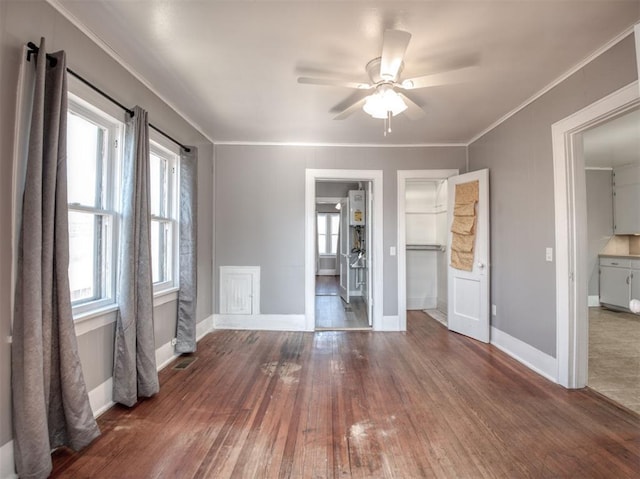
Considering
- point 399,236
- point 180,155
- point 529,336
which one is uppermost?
point 180,155

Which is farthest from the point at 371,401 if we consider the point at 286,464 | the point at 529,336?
the point at 529,336

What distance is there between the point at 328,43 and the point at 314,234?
238 cm

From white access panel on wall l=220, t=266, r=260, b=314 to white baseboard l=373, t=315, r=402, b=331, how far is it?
1.68 m

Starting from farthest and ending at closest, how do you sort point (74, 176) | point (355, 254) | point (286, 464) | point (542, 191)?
point (355, 254) < point (542, 191) < point (74, 176) < point (286, 464)

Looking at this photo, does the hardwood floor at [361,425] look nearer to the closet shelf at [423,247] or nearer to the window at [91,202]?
the window at [91,202]

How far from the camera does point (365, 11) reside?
1775 mm

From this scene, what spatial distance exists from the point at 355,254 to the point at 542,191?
12.3 ft

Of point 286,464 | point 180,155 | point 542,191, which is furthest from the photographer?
point 180,155

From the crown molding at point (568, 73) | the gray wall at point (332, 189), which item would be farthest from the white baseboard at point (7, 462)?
the gray wall at point (332, 189)

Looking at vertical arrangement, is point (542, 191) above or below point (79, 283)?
above

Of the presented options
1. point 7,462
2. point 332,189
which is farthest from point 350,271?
point 7,462

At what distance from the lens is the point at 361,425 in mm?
1973

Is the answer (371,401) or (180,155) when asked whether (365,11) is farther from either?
(371,401)

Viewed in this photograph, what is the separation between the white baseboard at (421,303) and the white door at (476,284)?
1.35m
